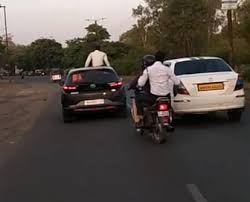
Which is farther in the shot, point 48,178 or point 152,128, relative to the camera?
point 152,128

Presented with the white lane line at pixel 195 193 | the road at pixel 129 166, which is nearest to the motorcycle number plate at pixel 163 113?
the road at pixel 129 166

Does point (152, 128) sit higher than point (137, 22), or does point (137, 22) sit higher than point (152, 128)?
point (137, 22)

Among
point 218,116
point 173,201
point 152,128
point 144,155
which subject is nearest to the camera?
point 173,201

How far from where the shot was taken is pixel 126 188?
27.7 feet

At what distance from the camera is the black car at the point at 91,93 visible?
17.8 metres

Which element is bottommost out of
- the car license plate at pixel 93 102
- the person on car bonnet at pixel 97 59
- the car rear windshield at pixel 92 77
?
the car license plate at pixel 93 102

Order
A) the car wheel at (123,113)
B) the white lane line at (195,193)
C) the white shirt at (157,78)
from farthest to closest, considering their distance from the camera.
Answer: the car wheel at (123,113) < the white shirt at (157,78) < the white lane line at (195,193)

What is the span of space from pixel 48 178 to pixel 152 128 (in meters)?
3.89

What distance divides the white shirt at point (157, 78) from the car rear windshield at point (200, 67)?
2.85m

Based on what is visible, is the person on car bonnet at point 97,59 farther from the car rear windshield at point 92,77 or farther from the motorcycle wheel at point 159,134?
the motorcycle wheel at point 159,134

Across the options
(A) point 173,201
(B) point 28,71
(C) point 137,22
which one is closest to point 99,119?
(A) point 173,201

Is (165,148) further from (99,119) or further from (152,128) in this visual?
(99,119)

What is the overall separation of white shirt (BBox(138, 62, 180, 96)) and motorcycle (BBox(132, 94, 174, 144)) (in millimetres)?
185

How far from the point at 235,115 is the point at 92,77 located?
14.9 ft
